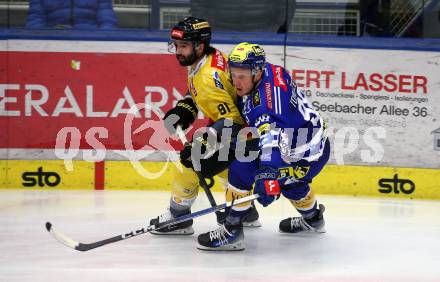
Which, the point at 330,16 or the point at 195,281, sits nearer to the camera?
the point at 195,281

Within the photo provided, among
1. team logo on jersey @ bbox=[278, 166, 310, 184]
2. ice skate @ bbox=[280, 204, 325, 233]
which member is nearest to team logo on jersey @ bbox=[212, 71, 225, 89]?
team logo on jersey @ bbox=[278, 166, 310, 184]

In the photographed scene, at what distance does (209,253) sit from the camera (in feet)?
15.3

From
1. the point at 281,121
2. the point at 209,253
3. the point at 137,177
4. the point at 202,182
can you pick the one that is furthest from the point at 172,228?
the point at 137,177

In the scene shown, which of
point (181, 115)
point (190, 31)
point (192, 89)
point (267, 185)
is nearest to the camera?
point (267, 185)

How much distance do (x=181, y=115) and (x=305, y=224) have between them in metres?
1.05

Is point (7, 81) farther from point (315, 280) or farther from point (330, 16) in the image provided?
point (315, 280)

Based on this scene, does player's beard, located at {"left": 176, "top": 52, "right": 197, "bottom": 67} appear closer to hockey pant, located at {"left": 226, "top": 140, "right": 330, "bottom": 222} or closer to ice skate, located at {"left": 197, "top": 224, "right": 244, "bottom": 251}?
hockey pant, located at {"left": 226, "top": 140, "right": 330, "bottom": 222}

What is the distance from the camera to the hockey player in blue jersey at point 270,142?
435 cm

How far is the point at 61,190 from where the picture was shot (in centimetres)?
698

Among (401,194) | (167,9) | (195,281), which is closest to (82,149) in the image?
(167,9)

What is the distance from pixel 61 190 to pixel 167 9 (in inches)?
69.0

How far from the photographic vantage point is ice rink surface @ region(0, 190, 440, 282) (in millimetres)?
4191

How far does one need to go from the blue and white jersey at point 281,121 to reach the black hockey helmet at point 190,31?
1.48 feet

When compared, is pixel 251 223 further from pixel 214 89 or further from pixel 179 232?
pixel 214 89
